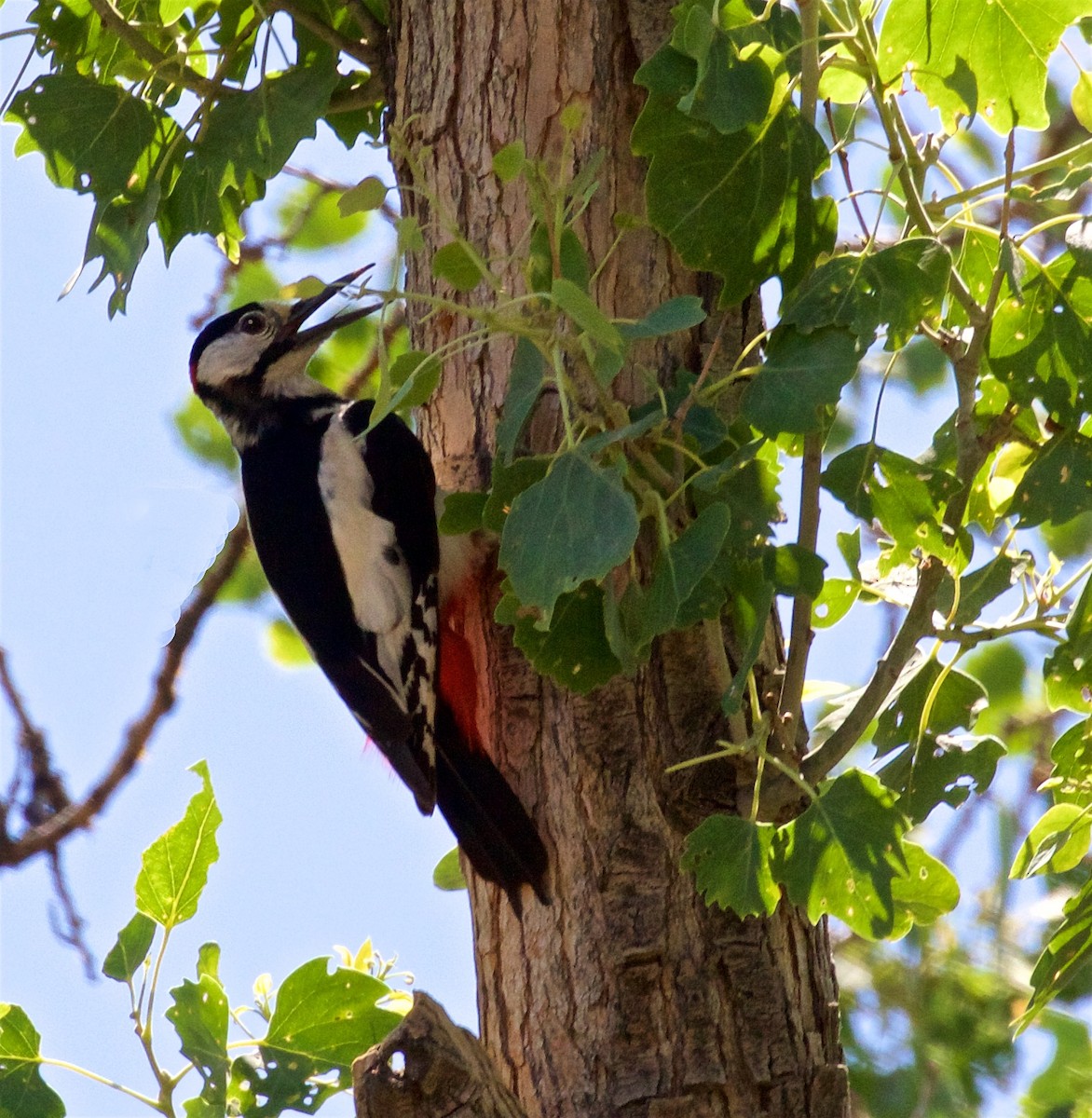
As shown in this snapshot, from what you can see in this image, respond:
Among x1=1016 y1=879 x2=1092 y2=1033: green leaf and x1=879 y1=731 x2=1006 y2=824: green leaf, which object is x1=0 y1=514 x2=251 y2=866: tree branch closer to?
x1=879 y1=731 x2=1006 y2=824: green leaf

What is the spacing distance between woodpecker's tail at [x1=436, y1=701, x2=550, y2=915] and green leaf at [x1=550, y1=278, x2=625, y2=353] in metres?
0.83

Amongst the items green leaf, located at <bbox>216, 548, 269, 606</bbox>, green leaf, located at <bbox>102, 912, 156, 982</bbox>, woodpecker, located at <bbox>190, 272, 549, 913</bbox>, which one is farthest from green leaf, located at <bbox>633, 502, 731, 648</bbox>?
green leaf, located at <bbox>216, 548, 269, 606</bbox>

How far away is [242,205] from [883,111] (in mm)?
1216

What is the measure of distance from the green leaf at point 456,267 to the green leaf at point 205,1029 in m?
0.97

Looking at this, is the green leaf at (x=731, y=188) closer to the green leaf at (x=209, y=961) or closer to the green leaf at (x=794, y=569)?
the green leaf at (x=794, y=569)

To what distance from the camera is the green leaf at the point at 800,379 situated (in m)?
1.64

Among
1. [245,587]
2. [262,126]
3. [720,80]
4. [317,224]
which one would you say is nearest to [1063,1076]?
[720,80]

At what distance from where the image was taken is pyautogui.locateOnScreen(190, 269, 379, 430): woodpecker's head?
346 cm

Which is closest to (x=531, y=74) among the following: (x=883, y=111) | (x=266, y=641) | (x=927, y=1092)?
(x=883, y=111)

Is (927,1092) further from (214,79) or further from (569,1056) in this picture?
(214,79)

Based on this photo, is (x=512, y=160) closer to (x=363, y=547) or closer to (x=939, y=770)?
(x=939, y=770)

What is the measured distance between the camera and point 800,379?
1.67 meters

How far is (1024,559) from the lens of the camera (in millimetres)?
1933

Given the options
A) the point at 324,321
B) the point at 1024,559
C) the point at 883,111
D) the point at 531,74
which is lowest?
the point at 1024,559
